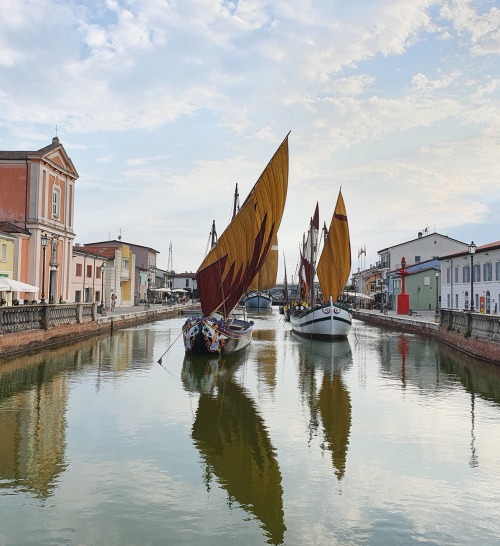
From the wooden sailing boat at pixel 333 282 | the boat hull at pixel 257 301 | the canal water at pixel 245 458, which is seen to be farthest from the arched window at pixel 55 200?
the boat hull at pixel 257 301

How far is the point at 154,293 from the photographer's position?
10662 cm

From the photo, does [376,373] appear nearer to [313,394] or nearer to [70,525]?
[313,394]

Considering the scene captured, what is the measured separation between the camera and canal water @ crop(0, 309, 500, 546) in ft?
27.9

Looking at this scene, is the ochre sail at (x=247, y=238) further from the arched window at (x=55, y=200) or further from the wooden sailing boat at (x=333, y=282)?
the arched window at (x=55, y=200)

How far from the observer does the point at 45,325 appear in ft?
99.1

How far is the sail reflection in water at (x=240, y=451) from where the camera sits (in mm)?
9422

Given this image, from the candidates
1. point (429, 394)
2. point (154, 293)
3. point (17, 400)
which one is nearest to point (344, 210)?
point (429, 394)

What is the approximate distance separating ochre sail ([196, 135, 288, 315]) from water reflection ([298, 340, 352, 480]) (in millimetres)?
5656

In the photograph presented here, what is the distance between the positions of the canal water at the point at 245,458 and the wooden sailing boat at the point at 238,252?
16.2 ft

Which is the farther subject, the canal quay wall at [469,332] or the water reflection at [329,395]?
the canal quay wall at [469,332]

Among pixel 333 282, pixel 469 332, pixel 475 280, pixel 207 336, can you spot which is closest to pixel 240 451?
pixel 207 336

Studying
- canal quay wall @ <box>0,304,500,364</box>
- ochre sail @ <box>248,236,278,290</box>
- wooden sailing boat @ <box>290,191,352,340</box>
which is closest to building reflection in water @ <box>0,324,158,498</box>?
canal quay wall @ <box>0,304,500,364</box>

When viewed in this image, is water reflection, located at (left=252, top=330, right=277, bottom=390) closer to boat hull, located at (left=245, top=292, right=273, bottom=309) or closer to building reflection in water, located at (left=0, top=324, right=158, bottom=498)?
building reflection in water, located at (left=0, top=324, right=158, bottom=498)

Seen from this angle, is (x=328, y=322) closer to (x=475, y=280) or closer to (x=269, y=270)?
(x=475, y=280)
